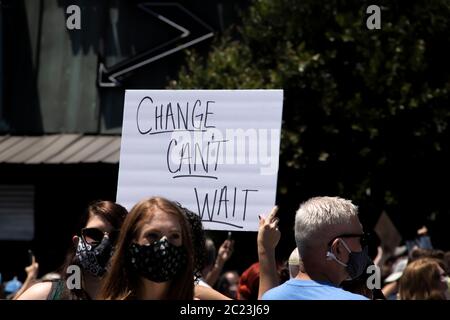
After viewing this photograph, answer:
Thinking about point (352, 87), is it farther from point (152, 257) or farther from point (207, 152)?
point (152, 257)

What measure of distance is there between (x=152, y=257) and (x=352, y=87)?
32.0ft

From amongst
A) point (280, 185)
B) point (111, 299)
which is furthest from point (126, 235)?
point (280, 185)

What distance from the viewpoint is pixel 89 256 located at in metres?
4.57

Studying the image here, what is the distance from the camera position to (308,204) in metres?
4.22

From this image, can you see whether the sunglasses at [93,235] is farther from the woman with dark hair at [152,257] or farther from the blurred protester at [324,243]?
the woman with dark hair at [152,257]

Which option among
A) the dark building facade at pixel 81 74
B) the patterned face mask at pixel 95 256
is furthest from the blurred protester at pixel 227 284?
the patterned face mask at pixel 95 256

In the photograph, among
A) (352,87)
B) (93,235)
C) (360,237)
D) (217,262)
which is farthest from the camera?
(352,87)

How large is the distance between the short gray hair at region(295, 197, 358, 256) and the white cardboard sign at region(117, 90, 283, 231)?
90 centimetres

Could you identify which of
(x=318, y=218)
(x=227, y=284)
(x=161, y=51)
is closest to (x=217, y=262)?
(x=318, y=218)

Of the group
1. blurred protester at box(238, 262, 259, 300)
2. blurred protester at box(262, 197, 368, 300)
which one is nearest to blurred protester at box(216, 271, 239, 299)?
blurred protester at box(238, 262, 259, 300)

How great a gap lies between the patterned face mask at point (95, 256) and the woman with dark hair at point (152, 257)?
0.91 metres

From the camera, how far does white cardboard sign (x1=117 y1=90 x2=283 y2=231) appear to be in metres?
5.15

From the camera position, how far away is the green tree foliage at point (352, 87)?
41.2ft

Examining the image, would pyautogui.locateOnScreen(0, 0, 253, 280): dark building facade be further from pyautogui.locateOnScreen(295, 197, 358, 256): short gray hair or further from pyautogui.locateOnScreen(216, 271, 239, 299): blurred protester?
pyautogui.locateOnScreen(295, 197, 358, 256): short gray hair
